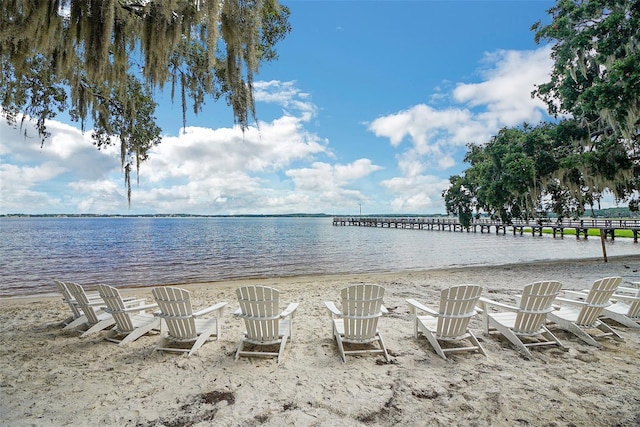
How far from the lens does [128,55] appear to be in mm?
5543

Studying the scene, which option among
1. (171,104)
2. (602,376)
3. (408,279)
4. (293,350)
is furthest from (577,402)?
(408,279)

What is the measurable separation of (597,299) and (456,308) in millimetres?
2166

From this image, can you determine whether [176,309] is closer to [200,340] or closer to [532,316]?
[200,340]

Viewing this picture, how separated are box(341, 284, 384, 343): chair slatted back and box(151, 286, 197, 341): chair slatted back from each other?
196cm

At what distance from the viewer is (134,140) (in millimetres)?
7523

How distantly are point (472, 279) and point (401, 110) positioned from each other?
14264 millimetres

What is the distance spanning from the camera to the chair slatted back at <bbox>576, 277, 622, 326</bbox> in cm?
466

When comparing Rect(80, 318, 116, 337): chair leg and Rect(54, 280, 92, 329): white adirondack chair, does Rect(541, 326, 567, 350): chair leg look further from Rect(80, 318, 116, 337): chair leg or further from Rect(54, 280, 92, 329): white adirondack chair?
Rect(54, 280, 92, 329): white adirondack chair

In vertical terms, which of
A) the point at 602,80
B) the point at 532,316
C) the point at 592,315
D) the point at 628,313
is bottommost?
the point at 628,313

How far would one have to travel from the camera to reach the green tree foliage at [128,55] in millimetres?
4348

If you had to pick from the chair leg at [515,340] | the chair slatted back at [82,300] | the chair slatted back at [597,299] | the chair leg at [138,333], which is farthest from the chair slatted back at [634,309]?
the chair slatted back at [82,300]

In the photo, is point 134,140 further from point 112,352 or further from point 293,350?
point 293,350

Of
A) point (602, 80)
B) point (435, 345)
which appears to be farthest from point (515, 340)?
point (602, 80)

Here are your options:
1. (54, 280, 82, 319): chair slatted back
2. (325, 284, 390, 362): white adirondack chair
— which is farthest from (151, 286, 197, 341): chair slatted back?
(54, 280, 82, 319): chair slatted back
